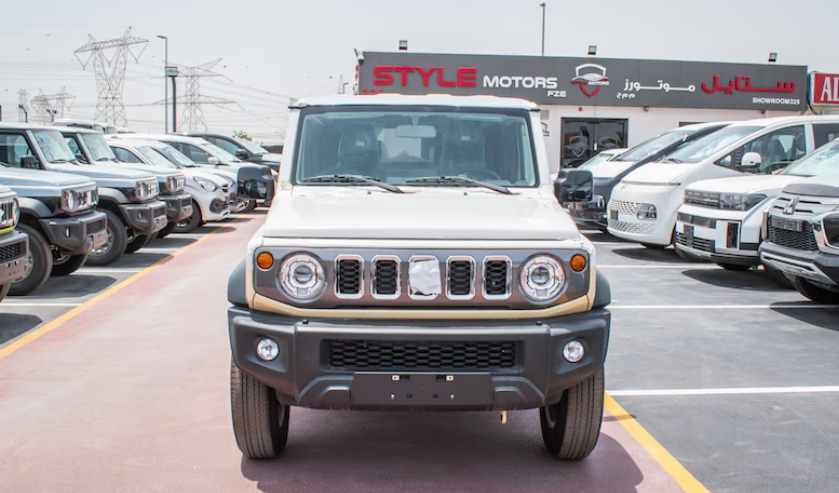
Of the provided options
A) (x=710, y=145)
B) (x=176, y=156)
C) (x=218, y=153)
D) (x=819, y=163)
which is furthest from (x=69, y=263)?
(x=218, y=153)

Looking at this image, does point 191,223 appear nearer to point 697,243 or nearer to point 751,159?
point 697,243

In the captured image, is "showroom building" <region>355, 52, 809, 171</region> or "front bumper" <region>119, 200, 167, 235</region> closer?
"front bumper" <region>119, 200, 167, 235</region>

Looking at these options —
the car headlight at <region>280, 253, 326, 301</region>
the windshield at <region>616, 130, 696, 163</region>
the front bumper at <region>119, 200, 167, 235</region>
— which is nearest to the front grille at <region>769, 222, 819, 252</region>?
the car headlight at <region>280, 253, 326, 301</region>

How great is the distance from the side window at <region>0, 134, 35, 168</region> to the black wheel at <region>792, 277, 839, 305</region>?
28.6 feet

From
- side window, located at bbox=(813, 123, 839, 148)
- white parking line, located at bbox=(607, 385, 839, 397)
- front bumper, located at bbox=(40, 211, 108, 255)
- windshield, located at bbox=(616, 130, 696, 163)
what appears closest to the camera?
white parking line, located at bbox=(607, 385, 839, 397)

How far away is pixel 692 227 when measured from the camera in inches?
408

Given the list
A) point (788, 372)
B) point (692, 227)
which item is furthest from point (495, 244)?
point (692, 227)

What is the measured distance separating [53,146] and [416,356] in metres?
8.87

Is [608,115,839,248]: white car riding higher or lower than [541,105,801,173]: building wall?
lower

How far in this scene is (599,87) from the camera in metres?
Result: 30.4

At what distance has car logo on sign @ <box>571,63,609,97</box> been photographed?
3027cm

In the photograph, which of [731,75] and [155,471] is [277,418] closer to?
[155,471]

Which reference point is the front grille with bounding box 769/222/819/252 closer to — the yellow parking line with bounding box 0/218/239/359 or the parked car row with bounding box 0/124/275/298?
the parked car row with bounding box 0/124/275/298

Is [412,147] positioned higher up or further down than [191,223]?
higher up
